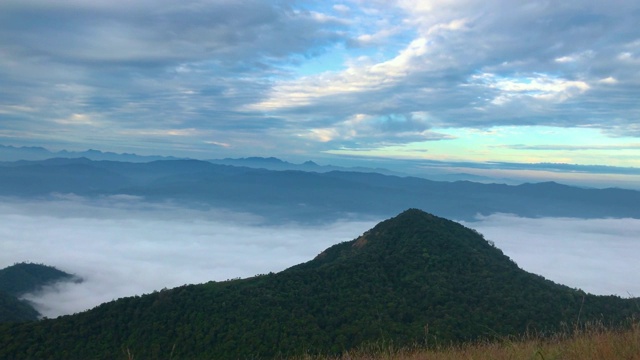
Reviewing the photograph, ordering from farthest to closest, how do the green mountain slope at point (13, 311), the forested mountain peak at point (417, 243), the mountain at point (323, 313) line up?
the green mountain slope at point (13, 311) → the forested mountain peak at point (417, 243) → the mountain at point (323, 313)

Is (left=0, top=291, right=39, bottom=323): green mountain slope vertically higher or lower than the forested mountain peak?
lower

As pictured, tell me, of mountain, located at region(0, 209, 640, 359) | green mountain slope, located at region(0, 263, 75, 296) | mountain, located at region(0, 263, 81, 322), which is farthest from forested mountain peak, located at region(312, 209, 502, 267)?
green mountain slope, located at region(0, 263, 75, 296)

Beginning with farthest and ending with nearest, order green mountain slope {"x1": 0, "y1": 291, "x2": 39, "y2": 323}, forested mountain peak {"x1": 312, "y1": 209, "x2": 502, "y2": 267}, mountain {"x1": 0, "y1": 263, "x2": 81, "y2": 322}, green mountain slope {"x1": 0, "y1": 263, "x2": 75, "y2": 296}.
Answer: green mountain slope {"x1": 0, "y1": 263, "x2": 75, "y2": 296}, mountain {"x1": 0, "y1": 263, "x2": 81, "y2": 322}, green mountain slope {"x1": 0, "y1": 291, "x2": 39, "y2": 323}, forested mountain peak {"x1": 312, "y1": 209, "x2": 502, "y2": 267}

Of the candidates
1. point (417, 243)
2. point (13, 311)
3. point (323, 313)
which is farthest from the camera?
point (13, 311)

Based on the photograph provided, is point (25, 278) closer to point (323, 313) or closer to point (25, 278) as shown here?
point (25, 278)

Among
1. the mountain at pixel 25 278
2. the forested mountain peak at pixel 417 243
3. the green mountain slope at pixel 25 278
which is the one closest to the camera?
the forested mountain peak at pixel 417 243

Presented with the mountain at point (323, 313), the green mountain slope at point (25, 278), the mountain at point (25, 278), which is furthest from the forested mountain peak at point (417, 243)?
the green mountain slope at point (25, 278)

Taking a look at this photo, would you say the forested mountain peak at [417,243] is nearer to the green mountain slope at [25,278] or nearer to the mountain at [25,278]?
the mountain at [25,278]

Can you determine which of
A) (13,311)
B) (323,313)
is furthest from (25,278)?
(323,313)

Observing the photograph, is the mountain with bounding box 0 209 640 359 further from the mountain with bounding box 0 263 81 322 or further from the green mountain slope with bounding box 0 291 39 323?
the mountain with bounding box 0 263 81 322
